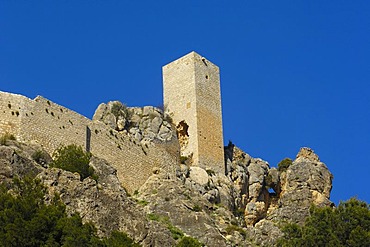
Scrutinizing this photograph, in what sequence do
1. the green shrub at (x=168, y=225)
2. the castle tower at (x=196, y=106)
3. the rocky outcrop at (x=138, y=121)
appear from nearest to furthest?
the green shrub at (x=168, y=225) → the rocky outcrop at (x=138, y=121) → the castle tower at (x=196, y=106)

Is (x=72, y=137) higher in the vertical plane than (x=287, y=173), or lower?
lower

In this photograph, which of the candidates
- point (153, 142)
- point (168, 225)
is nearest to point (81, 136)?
point (168, 225)

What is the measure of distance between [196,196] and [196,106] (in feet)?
27.4

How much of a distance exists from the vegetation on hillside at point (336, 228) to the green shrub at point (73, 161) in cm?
830

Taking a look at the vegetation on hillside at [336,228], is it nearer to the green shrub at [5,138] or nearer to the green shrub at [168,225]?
the green shrub at [168,225]

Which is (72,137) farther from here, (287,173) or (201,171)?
(287,173)

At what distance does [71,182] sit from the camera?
30.7m

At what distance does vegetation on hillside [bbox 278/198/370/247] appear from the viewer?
30.3m

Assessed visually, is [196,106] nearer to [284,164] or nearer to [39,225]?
[284,164]

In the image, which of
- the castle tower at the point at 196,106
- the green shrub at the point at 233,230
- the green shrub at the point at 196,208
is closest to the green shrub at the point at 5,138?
the green shrub at the point at 196,208

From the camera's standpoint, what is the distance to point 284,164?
51.4 metres

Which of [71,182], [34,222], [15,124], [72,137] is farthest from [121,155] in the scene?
[34,222]

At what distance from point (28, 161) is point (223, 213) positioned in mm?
12398

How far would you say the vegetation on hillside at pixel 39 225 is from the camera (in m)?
25.9
